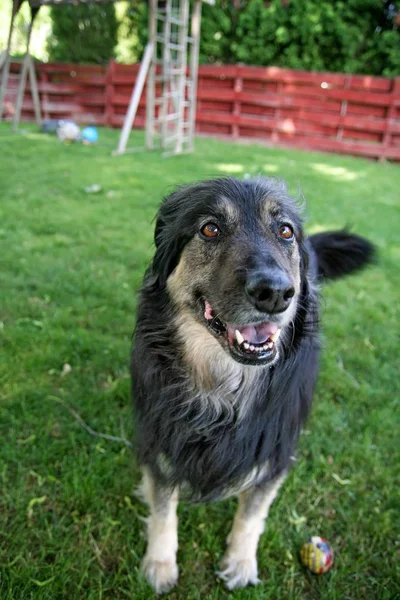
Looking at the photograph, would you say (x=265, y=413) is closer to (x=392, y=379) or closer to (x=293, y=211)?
(x=293, y=211)

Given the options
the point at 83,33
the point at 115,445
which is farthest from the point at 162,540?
the point at 83,33

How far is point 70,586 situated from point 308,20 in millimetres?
15445

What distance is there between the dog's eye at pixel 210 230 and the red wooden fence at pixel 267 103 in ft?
37.5

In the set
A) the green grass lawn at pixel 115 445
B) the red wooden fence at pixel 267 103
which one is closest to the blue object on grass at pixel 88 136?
the red wooden fence at pixel 267 103

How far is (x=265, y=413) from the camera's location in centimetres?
180

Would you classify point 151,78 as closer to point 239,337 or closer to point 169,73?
point 169,73

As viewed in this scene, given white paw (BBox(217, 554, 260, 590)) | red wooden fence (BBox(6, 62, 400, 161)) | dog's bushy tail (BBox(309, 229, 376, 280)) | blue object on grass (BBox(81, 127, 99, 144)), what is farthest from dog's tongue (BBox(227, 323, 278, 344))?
red wooden fence (BBox(6, 62, 400, 161))

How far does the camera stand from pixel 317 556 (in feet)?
6.18

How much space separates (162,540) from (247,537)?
15.0 inches

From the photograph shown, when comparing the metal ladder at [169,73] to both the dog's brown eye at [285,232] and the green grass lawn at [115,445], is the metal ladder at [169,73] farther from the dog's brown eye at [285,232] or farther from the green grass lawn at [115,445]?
the dog's brown eye at [285,232]

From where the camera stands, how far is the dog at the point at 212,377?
5.67ft

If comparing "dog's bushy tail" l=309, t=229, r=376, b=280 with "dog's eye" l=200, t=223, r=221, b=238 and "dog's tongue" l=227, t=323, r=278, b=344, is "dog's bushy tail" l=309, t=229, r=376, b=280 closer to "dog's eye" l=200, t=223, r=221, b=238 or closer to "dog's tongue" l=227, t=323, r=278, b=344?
"dog's eye" l=200, t=223, r=221, b=238

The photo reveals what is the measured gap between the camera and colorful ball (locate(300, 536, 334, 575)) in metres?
1.88

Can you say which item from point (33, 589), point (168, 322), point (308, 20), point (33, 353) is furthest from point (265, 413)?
point (308, 20)
